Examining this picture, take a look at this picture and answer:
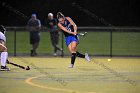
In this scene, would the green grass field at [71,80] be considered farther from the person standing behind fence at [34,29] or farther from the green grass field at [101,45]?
the green grass field at [101,45]

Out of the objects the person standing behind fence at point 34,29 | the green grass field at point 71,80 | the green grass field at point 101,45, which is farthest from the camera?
the green grass field at point 101,45

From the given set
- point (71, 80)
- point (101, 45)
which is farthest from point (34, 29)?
point (71, 80)

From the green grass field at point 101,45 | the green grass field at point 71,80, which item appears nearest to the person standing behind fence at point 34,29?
the green grass field at point 101,45

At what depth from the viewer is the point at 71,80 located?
1402cm

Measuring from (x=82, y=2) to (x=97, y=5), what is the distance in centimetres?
244

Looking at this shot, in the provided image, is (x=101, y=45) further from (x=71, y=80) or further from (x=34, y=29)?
(x=71, y=80)

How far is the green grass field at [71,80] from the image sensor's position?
12.0 m

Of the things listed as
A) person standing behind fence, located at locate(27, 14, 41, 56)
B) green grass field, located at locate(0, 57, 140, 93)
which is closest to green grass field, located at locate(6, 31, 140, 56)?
person standing behind fence, located at locate(27, 14, 41, 56)

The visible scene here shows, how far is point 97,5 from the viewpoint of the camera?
5106 cm

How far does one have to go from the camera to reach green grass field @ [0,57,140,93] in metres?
12.0

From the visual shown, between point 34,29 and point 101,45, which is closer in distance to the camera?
point 34,29

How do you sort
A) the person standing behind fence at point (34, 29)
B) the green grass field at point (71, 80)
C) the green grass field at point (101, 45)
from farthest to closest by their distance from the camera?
the green grass field at point (101, 45), the person standing behind fence at point (34, 29), the green grass field at point (71, 80)

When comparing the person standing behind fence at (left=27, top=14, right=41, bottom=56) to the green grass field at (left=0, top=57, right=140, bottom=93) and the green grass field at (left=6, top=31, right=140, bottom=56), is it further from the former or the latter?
the green grass field at (left=0, top=57, right=140, bottom=93)

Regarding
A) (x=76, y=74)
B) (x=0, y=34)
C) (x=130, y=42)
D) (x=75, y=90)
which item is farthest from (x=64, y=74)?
(x=130, y=42)
